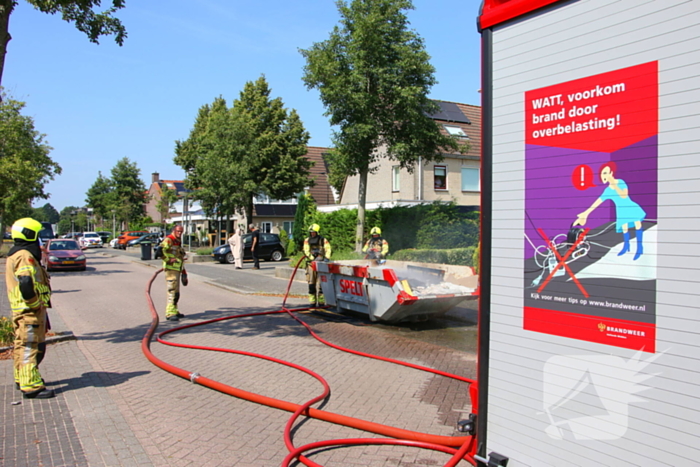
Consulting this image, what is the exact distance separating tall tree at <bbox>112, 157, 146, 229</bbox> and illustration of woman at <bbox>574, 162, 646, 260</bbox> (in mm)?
63312

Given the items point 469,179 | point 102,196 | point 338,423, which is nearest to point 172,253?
point 338,423

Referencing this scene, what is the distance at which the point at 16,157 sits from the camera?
2323cm

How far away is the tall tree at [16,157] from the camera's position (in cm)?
2272

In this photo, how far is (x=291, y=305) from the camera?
38.5 feet

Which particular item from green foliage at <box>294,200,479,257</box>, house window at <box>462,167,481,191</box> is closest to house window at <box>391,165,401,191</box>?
house window at <box>462,167,481,191</box>

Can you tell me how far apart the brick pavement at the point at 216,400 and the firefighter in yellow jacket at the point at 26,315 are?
9.7 inches

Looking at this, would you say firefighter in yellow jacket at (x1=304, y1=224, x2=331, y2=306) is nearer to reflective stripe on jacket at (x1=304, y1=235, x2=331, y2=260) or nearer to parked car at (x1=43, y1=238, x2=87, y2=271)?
reflective stripe on jacket at (x1=304, y1=235, x2=331, y2=260)

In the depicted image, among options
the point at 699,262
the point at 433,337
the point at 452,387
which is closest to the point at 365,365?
the point at 452,387

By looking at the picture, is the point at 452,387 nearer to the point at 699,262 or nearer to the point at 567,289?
the point at 567,289

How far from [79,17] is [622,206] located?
8738 millimetres

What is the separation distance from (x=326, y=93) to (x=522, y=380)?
14.6 metres

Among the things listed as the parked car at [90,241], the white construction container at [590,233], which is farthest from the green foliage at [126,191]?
the white construction container at [590,233]

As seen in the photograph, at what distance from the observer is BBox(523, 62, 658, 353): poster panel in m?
2.39

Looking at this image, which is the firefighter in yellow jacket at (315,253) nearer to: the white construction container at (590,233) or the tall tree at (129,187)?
the white construction container at (590,233)
